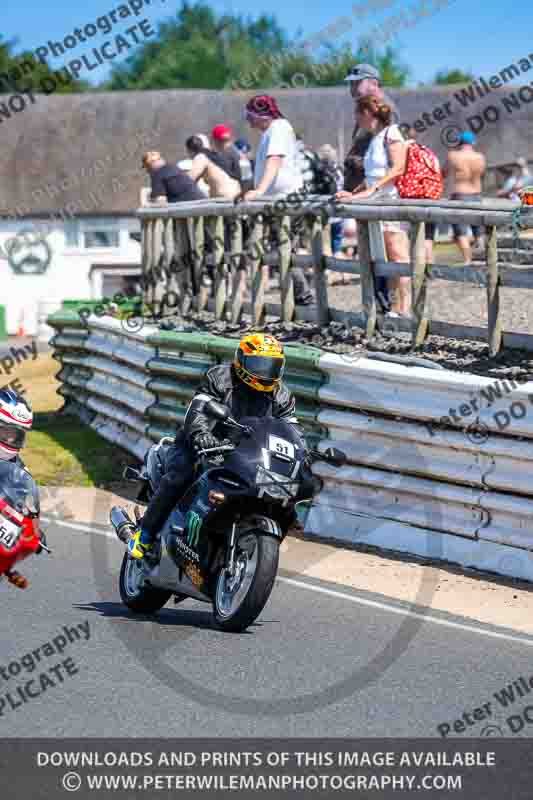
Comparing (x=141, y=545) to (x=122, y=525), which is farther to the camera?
(x=122, y=525)

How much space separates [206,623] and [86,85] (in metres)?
82.9

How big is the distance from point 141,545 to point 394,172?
4810 mm

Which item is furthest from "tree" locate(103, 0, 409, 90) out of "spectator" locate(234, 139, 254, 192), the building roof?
"spectator" locate(234, 139, 254, 192)

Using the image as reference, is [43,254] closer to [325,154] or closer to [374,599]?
[325,154]

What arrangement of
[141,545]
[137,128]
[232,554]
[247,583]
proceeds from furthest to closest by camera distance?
[137,128], [141,545], [232,554], [247,583]

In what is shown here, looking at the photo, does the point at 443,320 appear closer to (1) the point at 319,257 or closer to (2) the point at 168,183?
(1) the point at 319,257

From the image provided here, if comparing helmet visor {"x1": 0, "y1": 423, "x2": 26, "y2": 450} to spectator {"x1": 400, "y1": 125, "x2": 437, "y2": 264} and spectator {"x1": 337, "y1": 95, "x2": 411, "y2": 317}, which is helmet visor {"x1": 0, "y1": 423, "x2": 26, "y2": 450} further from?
spectator {"x1": 337, "y1": 95, "x2": 411, "y2": 317}

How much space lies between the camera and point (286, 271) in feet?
43.7

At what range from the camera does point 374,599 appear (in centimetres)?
905

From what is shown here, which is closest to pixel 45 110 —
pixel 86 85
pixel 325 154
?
pixel 86 85
